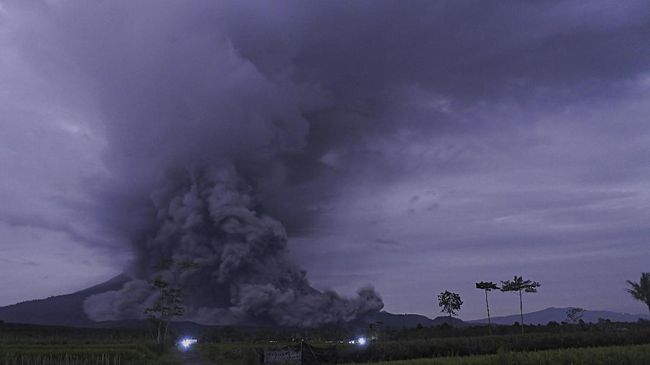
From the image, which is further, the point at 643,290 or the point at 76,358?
the point at 643,290

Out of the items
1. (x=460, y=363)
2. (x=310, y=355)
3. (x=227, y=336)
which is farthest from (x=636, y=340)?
A: (x=227, y=336)

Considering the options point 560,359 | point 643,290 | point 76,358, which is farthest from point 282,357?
point 643,290

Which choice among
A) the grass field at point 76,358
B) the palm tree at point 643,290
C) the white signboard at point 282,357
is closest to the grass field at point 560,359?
the white signboard at point 282,357

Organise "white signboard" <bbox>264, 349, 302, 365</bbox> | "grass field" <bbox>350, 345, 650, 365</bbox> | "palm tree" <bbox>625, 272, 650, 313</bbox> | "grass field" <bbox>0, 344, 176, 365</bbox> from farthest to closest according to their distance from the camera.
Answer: "palm tree" <bbox>625, 272, 650, 313</bbox>, "grass field" <bbox>0, 344, 176, 365</bbox>, "white signboard" <bbox>264, 349, 302, 365</bbox>, "grass field" <bbox>350, 345, 650, 365</bbox>

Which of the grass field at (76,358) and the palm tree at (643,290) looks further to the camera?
the palm tree at (643,290)

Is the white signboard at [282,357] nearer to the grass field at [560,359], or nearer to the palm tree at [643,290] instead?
the grass field at [560,359]

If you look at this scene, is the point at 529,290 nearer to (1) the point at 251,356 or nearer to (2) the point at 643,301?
(2) the point at 643,301

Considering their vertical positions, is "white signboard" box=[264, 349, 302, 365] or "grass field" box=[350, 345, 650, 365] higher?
"grass field" box=[350, 345, 650, 365]

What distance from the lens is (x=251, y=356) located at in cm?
4612

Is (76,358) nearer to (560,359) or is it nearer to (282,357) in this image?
(282,357)

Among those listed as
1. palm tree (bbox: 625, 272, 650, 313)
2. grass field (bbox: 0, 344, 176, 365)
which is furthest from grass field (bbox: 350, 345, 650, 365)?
palm tree (bbox: 625, 272, 650, 313)

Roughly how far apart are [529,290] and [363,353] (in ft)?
213

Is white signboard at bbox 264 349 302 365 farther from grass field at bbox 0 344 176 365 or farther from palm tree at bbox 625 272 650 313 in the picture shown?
palm tree at bbox 625 272 650 313

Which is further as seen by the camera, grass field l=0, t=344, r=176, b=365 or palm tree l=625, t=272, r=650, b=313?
palm tree l=625, t=272, r=650, b=313
